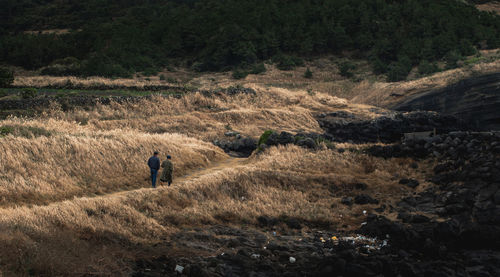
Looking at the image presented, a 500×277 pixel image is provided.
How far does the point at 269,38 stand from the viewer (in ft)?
264

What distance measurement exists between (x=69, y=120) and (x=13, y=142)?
45.0ft

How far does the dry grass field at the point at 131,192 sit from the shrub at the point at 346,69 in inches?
1889

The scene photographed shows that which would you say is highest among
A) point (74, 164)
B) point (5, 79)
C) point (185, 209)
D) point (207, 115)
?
point (5, 79)

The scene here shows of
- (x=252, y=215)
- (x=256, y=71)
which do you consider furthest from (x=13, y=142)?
(x=256, y=71)

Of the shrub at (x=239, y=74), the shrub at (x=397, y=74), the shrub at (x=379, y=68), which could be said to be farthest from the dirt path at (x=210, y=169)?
the shrub at (x=379, y=68)

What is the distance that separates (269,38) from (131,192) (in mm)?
69659

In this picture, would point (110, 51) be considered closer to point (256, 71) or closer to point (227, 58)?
point (227, 58)

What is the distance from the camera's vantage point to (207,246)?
11469 millimetres

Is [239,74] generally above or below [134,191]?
below

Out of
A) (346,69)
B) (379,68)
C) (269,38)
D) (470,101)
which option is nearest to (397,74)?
(379,68)

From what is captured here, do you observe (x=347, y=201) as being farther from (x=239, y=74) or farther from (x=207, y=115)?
(x=239, y=74)

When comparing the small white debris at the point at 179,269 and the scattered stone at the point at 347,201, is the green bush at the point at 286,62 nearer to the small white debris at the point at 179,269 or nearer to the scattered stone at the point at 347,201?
the scattered stone at the point at 347,201

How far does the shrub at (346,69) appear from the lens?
68.8 meters

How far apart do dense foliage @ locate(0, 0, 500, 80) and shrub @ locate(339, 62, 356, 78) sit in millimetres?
4059
